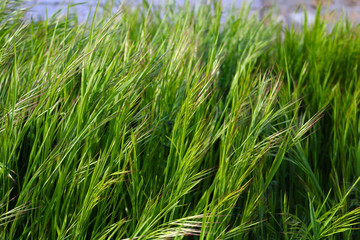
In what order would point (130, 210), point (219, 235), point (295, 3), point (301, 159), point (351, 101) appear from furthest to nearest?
point (295, 3) < point (351, 101) < point (301, 159) < point (130, 210) < point (219, 235)

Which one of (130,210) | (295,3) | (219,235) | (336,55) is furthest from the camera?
(295,3)

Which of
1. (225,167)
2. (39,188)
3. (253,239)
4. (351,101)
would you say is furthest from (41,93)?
(351,101)

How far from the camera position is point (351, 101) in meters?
1.52

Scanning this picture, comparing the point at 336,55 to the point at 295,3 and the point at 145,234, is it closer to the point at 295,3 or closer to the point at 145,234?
the point at 145,234

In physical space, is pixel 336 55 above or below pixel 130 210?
above

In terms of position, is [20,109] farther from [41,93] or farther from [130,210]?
[130,210]

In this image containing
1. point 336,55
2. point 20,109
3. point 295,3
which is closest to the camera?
point 20,109

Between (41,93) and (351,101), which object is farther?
(351,101)

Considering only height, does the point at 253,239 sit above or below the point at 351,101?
below

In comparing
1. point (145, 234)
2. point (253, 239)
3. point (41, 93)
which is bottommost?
point (253, 239)

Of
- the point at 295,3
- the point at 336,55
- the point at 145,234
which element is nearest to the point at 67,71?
the point at 145,234

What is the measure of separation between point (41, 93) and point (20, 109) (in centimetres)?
8

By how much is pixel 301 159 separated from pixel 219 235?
465 millimetres

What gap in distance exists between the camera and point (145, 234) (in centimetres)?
95
